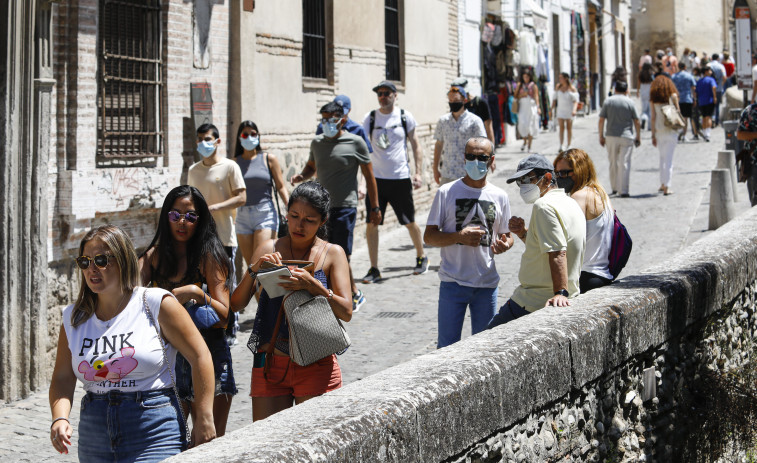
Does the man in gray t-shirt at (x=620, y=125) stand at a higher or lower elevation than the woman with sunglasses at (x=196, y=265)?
higher

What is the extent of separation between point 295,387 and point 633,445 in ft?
5.38

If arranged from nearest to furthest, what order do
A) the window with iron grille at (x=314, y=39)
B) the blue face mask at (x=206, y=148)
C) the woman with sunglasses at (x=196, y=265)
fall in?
the woman with sunglasses at (x=196, y=265) < the blue face mask at (x=206, y=148) < the window with iron grille at (x=314, y=39)

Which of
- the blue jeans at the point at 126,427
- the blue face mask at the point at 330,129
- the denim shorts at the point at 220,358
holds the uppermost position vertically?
the blue face mask at the point at 330,129

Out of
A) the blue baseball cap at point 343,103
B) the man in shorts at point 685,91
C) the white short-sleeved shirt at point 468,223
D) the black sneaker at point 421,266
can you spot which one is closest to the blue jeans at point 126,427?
the white short-sleeved shirt at point 468,223

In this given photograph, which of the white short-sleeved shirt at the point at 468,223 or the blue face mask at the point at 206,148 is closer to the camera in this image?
the white short-sleeved shirt at the point at 468,223

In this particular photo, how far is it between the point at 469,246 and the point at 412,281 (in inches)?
198

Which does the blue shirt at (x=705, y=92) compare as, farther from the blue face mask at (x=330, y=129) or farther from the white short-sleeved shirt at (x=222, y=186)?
the white short-sleeved shirt at (x=222, y=186)

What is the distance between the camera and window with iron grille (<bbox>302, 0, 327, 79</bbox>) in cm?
1320

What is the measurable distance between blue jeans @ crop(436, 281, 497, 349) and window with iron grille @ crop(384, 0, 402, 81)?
9.15 metres

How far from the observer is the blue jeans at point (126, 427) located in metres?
4.25

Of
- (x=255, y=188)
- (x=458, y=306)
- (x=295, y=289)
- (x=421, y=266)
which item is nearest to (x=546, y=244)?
(x=458, y=306)

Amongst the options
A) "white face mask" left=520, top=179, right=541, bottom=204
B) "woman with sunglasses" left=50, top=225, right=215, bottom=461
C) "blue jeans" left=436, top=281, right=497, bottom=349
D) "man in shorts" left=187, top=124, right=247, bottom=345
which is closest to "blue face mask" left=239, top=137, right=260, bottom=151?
"man in shorts" left=187, top=124, right=247, bottom=345

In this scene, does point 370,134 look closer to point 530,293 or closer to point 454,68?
point 530,293

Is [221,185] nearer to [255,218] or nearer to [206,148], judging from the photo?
[206,148]
